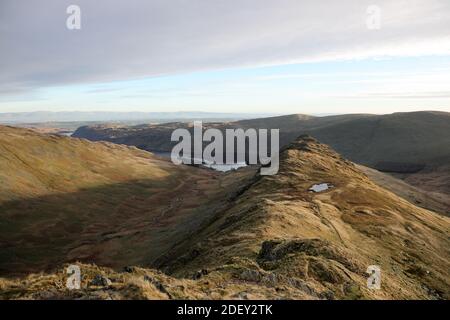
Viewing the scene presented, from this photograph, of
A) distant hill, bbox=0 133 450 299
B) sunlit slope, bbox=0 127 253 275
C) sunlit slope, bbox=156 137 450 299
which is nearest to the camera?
Result: distant hill, bbox=0 133 450 299

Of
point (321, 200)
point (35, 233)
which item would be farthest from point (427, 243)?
point (35, 233)

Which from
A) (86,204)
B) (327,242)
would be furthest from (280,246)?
(86,204)

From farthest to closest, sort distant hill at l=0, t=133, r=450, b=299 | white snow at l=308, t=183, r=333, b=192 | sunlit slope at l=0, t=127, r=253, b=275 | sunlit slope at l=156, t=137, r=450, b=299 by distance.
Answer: sunlit slope at l=0, t=127, r=253, b=275
white snow at l=308, t=183, r=333, b=192
sunlit slope at l=156, t=137, r=450, b=299
distant hill at l=0, t=133, r=450, b=299

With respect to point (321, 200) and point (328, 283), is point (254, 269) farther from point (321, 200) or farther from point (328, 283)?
point (321, 200)

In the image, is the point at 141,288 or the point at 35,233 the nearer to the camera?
the point at 141,288

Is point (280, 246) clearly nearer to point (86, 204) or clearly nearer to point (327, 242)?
point (327, 242)

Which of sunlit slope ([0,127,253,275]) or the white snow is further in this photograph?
sunlit slope ([0,127,253,275])

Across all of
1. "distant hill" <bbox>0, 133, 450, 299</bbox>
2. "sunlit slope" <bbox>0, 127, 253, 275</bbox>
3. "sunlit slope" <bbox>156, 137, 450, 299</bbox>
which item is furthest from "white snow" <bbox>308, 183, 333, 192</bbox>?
"sunlit slope" <bbox>0, 127, 253, 275</bbox>

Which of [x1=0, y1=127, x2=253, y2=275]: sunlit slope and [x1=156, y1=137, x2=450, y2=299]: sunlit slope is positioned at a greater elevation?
[x1=156, y1=137, x2=450, y2=299]: sunlit slope

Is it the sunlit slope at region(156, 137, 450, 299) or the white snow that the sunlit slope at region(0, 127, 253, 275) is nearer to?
the white snow
